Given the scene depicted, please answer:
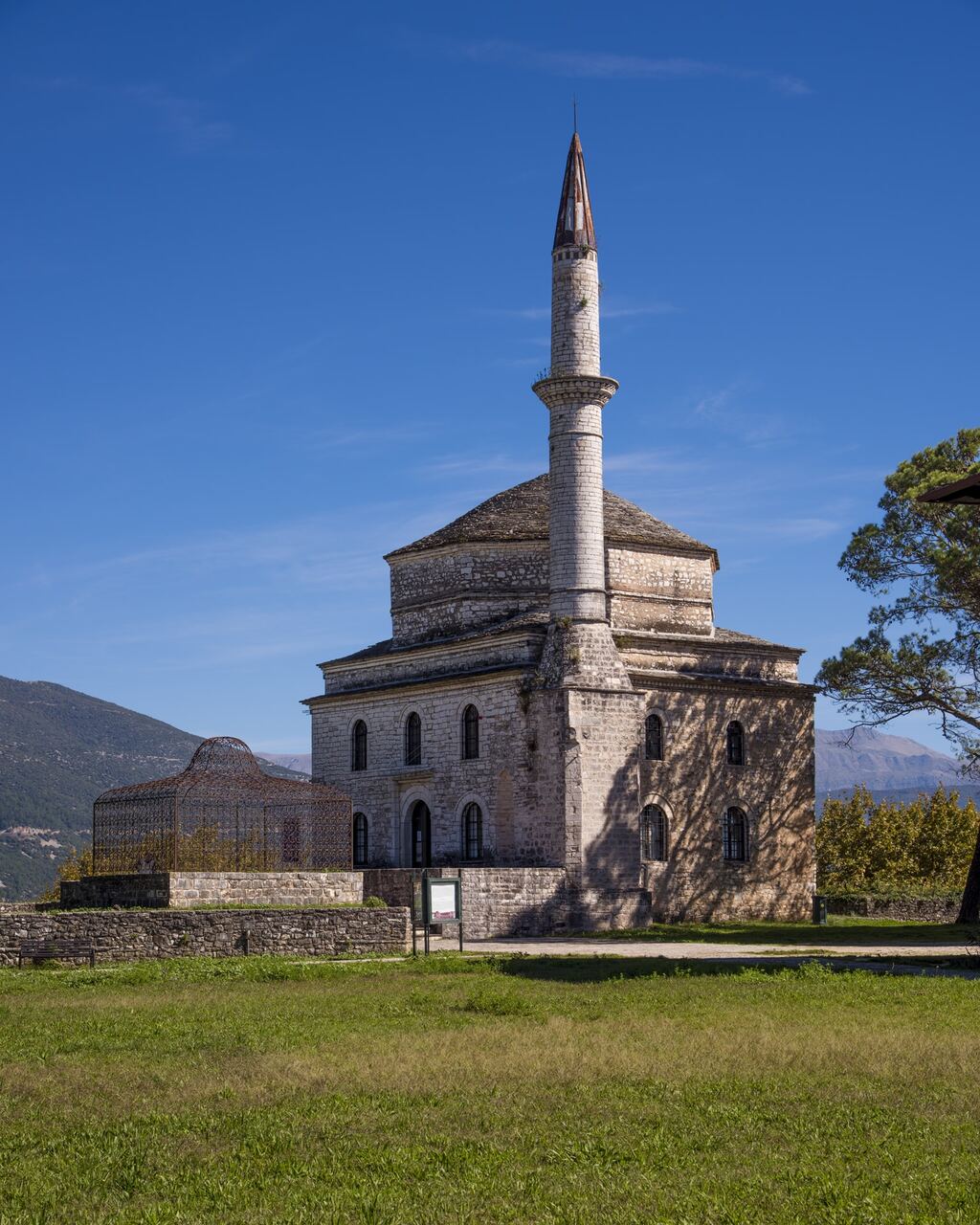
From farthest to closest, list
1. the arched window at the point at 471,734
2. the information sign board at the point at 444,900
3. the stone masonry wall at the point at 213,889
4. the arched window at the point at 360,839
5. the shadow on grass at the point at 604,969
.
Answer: the arched window at the point at 360,839, the arched window at the point at 471,734, the stone masonry wall at the point at 213,889, the information sign board at the point at 444,900, the shadow on grass at the point at 604,969

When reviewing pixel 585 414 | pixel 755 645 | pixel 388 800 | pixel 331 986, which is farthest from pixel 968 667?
pixel 331 986

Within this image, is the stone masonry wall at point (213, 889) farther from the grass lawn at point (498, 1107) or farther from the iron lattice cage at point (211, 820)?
the grass lawn at point (498, 1107)

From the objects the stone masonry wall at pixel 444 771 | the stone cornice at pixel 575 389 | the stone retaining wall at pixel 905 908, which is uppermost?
the stone cornice at pixel 575 389

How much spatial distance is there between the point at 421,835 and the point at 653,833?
6.17 m

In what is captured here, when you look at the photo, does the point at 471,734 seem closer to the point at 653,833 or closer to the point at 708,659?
the point at 653,833

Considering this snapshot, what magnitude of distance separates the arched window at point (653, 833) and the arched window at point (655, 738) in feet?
4.06

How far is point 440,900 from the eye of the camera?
26.3 metres

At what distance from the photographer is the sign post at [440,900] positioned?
2578 cm

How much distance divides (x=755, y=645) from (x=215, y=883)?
17.2 metres

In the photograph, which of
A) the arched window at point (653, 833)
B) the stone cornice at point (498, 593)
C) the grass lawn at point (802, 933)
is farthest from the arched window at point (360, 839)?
the grass lawn at point (802, 933)

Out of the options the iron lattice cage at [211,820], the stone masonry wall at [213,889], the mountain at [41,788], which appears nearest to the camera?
the stone masonry wall at [213,889]

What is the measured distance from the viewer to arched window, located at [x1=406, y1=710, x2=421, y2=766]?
40.9m

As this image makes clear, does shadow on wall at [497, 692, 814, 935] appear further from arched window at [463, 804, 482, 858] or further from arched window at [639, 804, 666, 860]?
arched window at [463, 804, 482, 858]

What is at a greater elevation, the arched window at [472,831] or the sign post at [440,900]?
the arched window at [472,831]
